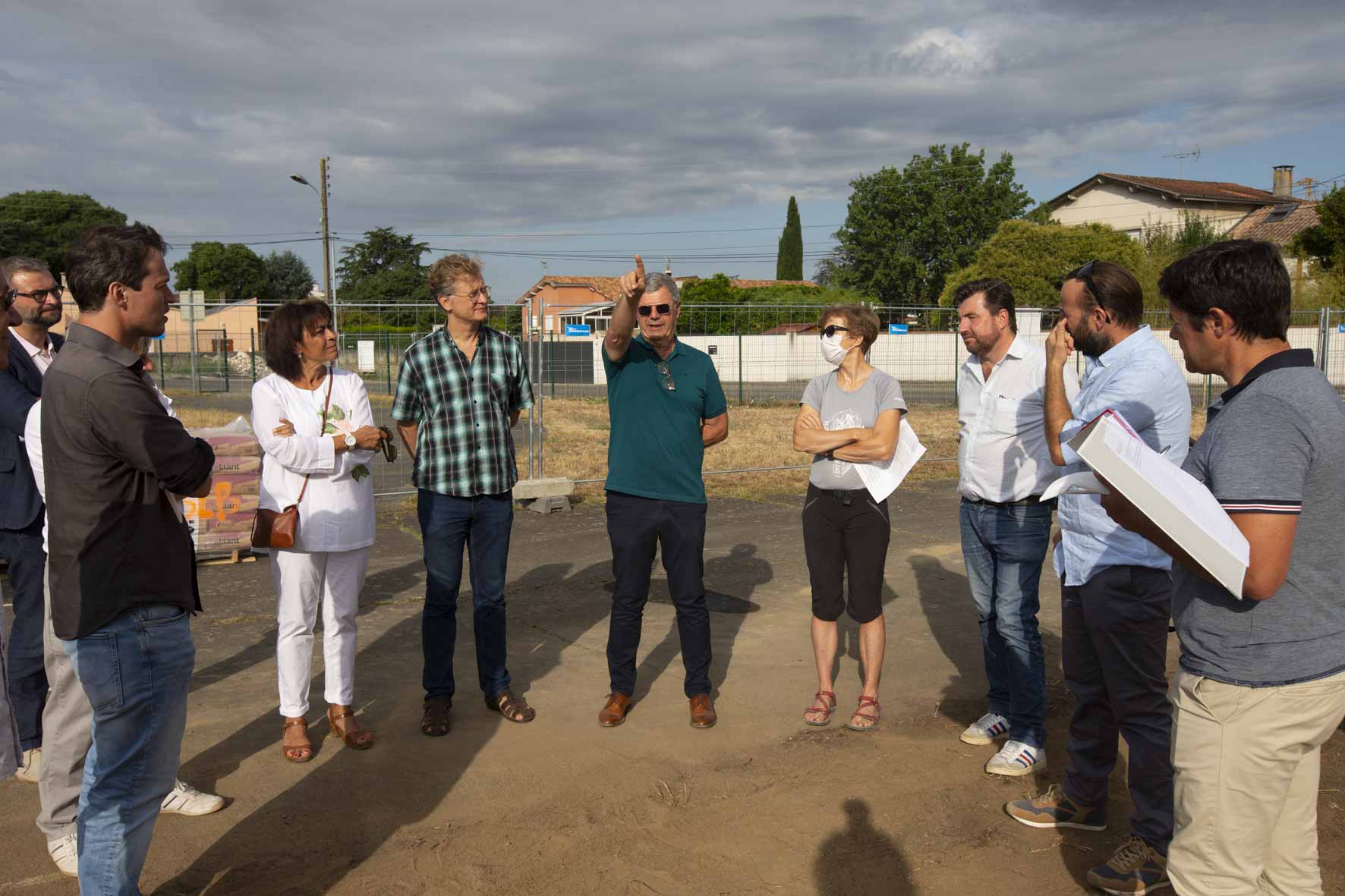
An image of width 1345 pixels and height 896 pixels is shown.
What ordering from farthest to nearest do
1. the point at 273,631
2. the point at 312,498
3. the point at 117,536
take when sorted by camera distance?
the point at 273,631
the point at 312,498
the point at 117,536

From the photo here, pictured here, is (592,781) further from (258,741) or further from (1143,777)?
(1143,777)

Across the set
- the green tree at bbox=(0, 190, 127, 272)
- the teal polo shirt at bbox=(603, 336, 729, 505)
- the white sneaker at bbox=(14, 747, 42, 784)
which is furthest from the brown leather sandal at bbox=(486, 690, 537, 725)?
the green tree at bbox=(0, 190, 127, 272)

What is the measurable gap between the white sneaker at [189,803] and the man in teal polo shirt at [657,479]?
67.9 inches

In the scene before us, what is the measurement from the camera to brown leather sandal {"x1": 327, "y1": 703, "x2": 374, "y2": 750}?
4.47 m

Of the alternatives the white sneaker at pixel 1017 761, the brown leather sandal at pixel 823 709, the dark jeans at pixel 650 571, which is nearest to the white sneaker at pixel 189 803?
the dark jeans at pixel 650 571

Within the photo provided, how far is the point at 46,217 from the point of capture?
74.8 m

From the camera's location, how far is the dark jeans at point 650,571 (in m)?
4.77

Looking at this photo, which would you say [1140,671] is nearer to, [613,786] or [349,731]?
[613,786]

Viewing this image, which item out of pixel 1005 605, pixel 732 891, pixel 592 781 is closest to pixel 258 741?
pixel 592 781

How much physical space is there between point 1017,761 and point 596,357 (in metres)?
17.4

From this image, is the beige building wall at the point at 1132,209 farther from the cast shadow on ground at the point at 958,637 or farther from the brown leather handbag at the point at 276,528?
the brown leather handbag at the point at 276,528

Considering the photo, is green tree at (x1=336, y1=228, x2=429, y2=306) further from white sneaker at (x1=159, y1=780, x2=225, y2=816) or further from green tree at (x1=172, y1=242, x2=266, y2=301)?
white sneaker at (x1=159, y1=780, x2=225, y2=816)

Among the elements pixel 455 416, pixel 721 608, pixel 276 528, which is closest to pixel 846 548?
pixel 455 416

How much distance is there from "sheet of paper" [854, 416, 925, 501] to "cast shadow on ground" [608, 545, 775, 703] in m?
1.35
